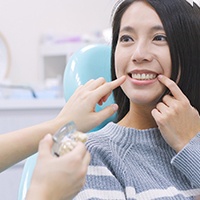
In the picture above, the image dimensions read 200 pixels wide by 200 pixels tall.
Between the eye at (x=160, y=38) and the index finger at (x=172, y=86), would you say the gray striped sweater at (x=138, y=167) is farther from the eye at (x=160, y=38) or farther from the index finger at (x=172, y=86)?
the eye at (x=160, y=38)

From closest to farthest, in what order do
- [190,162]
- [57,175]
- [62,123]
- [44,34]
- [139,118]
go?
[57,175] < [62,123] < [190,162] < [139,118] < [44,34]

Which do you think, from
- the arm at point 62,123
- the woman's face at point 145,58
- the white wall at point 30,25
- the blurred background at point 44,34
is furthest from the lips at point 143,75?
the white wall at point 30,25

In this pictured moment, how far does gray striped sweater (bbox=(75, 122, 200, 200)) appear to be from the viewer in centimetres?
94

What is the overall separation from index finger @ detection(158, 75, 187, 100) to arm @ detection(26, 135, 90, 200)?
1.44ft

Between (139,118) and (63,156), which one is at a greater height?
(63,156)

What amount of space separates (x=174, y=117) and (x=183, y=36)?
0.65 ft

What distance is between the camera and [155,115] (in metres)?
1.01

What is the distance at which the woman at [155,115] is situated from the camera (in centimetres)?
97

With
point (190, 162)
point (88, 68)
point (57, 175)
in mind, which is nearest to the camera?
point (57, 175)

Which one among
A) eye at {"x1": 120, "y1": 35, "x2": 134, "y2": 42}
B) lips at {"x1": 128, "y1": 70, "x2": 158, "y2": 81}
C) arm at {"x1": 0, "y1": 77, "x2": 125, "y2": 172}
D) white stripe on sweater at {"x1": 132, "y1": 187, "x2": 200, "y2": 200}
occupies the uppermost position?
eye at {"x1": 120, "y1": 35, "x2": 134, "y2": 42}

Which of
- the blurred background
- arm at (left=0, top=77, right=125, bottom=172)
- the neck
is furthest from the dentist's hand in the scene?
the blurred background

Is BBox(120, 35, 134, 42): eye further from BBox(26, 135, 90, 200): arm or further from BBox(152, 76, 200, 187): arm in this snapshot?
BBox(26, 135, 90, 200): arm

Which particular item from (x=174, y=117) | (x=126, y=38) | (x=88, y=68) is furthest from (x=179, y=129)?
(x=88, y=68)

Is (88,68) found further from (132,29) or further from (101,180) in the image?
(101,180)
